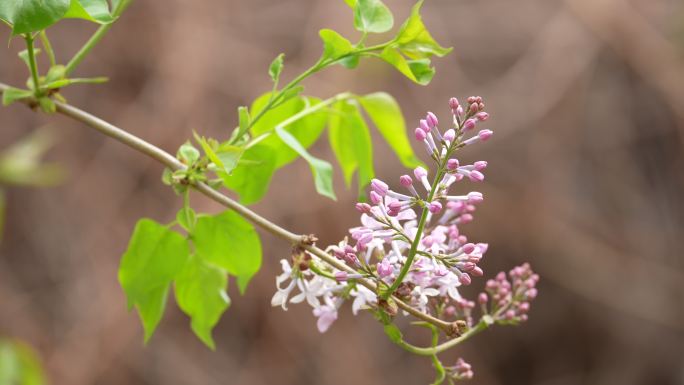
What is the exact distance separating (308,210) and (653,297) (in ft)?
6.07

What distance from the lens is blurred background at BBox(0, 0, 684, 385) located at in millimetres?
3602

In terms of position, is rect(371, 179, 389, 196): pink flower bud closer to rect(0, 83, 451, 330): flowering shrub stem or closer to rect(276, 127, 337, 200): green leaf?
rect(0, 83, 451, 330): flowering shrub stem

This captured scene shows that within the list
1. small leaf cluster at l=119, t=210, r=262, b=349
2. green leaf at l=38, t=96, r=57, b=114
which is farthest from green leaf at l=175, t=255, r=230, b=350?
green leaf at l=38, t=96, r=57, b=114

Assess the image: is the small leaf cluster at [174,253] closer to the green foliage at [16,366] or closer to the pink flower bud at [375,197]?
the pink flower bud at [375,197]

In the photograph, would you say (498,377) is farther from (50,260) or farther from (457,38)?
(50,260)

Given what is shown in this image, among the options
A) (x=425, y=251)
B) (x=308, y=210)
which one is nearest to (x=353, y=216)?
(x=308, y=210)

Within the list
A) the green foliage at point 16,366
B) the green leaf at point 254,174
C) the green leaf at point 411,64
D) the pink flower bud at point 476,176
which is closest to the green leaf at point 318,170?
the green leaf at point 254,174

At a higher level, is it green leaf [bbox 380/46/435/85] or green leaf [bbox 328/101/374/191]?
green leaf [bbox 380/46/435/85]

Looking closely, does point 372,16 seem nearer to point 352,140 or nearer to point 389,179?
point 352,140

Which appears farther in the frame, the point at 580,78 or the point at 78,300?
the point at 580,78

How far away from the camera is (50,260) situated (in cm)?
370

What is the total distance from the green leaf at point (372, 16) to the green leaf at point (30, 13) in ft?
1.07

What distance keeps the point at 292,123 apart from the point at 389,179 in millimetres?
2926

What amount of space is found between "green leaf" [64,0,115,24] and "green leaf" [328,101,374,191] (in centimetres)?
36
